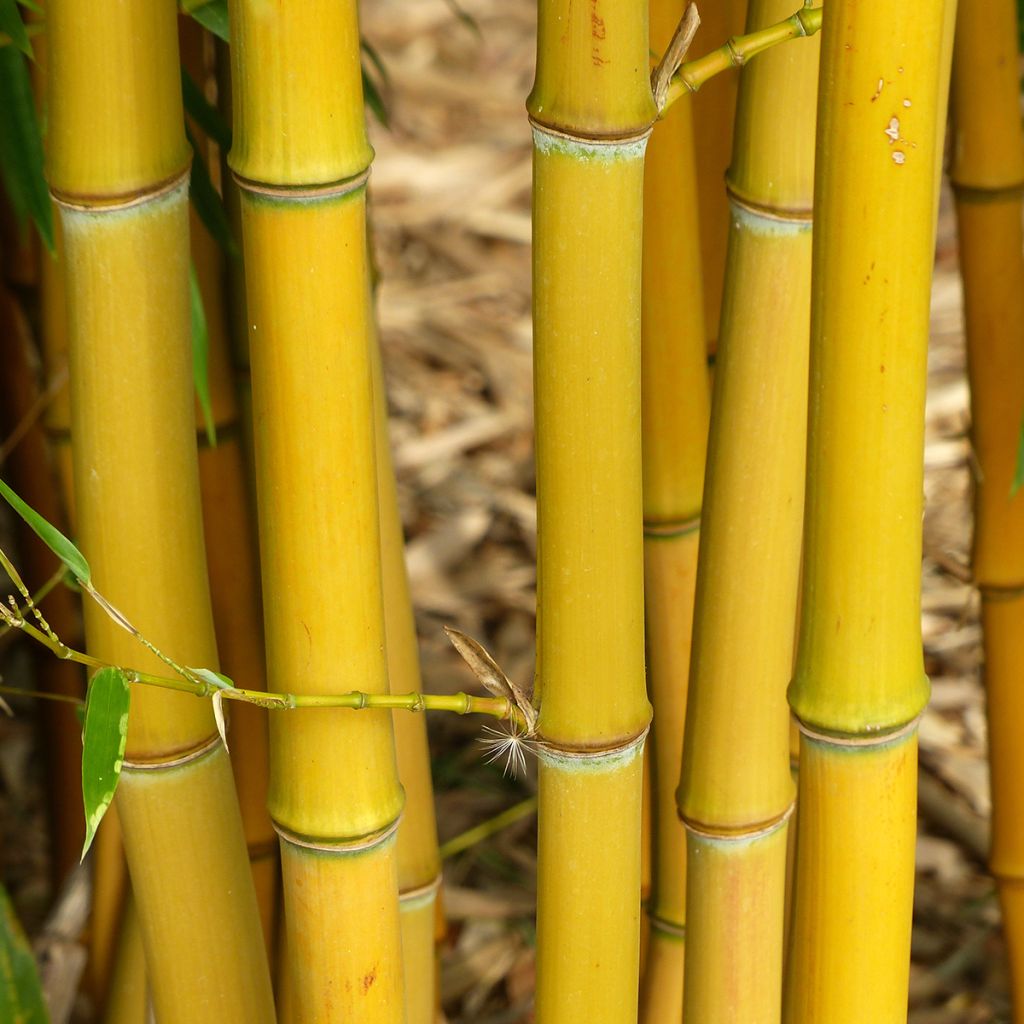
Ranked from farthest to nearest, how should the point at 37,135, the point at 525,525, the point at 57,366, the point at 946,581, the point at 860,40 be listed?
the point at 525,525, the point at 946,581, the point at 57,366, the point at 37,135, the point at 860,40

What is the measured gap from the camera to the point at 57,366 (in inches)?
29.8

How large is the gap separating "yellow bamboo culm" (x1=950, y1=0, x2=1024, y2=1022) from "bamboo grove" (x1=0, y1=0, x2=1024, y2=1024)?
0.03 m

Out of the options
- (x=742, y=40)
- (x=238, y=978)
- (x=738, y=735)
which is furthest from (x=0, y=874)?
(x=742, y=40)

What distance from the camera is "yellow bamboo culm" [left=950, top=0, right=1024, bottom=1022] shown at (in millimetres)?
670

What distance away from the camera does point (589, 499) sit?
44cm

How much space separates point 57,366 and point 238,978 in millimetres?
355

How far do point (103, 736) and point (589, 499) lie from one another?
0.50ft

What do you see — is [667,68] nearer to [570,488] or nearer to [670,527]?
[570,488]

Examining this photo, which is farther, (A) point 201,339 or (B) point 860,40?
(A) point 201,339

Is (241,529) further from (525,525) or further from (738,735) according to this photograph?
(525,525)

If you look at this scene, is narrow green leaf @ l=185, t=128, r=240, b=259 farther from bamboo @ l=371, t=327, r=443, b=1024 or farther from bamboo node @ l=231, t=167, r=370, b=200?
bamboo node @ l=231, t=167, r=370, b=200

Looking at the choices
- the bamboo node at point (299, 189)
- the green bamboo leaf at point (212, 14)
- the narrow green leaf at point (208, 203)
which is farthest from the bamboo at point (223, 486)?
the bamboo node at point (299, 189)

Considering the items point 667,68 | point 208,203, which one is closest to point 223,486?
point 208,203

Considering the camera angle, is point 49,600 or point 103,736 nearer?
point 103,736
